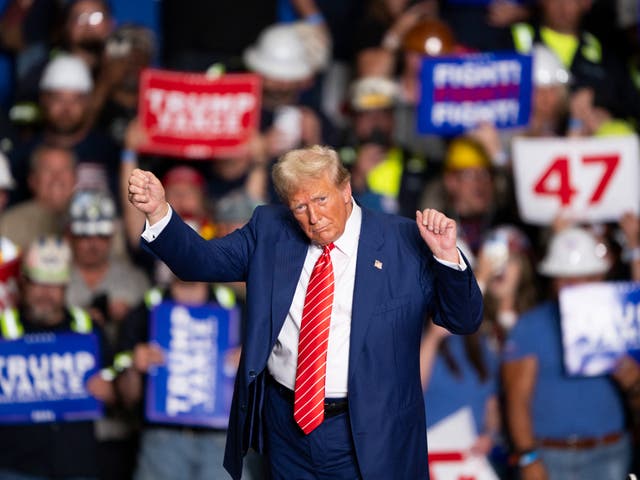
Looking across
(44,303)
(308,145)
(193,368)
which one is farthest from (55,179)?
(308,145)

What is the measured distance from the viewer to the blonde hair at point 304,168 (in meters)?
5.07

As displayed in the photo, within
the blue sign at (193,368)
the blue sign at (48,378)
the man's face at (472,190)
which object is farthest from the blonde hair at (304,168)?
the man's face at (472,190)

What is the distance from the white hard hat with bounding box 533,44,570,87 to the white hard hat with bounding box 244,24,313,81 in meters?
1.43

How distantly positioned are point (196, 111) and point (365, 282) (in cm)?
405

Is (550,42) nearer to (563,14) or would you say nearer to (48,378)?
(563,14)

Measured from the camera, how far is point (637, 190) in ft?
28.2

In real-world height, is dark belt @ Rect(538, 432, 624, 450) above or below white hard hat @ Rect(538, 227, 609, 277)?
below

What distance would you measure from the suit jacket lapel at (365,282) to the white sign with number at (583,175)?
3.35 meters

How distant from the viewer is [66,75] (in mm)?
9484

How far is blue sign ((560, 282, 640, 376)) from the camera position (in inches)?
309

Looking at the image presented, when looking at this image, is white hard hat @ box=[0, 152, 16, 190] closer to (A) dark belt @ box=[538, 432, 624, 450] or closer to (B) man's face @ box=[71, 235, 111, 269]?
(B) man's face @ box=[71, 235, 111, 269]

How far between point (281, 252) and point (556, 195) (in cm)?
352

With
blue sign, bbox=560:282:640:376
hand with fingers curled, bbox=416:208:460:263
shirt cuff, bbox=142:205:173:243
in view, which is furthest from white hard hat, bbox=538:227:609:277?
shirt cuff, bbox=142:205:173:243

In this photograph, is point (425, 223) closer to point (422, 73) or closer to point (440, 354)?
point (440, 354)
